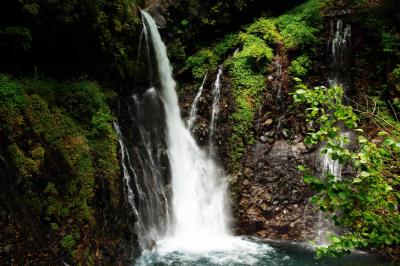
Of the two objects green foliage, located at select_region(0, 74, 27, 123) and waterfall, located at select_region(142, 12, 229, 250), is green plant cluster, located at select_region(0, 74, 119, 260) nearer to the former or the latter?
green foliage, located at select_region(0, 74, 27, 123)

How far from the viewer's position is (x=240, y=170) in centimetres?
1074

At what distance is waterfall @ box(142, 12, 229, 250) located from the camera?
32.1ft

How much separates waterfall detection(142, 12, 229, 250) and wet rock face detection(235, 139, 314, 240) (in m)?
0.66

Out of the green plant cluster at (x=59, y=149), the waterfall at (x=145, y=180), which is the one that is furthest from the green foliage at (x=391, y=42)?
the green plant cluster at (x=59, y=149)

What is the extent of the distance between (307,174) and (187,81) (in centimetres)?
968

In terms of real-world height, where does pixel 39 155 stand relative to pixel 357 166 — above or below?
below

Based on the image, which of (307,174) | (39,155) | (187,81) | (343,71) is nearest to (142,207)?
(39,155)

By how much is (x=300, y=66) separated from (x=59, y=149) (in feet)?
26.0

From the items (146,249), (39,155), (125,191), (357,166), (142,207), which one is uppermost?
(357,166)

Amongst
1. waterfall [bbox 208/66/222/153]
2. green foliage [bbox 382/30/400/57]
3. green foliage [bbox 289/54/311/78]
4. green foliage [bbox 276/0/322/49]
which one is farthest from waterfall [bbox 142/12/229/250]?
green foliage [bbox 382/30/400/57]

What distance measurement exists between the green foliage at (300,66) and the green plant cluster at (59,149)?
623 centimetres

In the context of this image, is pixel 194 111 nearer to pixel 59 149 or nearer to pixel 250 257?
pixel 250 257

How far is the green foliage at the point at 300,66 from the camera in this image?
38.3 ft

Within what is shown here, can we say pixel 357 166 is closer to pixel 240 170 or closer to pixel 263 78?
pixel 240 170
